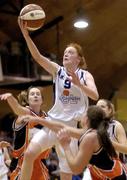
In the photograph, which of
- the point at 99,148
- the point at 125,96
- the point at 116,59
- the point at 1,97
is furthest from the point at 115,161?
the point at 125,96

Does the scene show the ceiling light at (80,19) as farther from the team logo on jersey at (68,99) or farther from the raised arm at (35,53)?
the team logo on jersey at (68,99)

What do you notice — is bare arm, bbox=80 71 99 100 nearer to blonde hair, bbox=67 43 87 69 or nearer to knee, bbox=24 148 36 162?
blonde hair, bbox=67 43 87 69

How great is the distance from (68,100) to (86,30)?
24.2ft

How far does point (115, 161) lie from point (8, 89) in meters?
8.19

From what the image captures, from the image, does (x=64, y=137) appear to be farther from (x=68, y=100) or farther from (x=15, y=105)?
(x=15, y=105)

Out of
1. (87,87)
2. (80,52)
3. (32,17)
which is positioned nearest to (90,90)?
(87,87)

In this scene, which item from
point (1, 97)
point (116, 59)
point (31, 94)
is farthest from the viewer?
point (116, 59)

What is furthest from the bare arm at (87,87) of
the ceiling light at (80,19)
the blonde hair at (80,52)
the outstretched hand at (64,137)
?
the ceiling light at (80,19)

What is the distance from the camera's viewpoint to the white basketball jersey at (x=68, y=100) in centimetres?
446

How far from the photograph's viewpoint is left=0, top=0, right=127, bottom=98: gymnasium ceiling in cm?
1064

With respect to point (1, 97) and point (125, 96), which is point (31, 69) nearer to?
point (125, 96)

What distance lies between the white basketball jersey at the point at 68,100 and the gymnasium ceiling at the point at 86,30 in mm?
5885

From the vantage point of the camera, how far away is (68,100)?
14.6 ft

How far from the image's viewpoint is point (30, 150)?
166 inches
